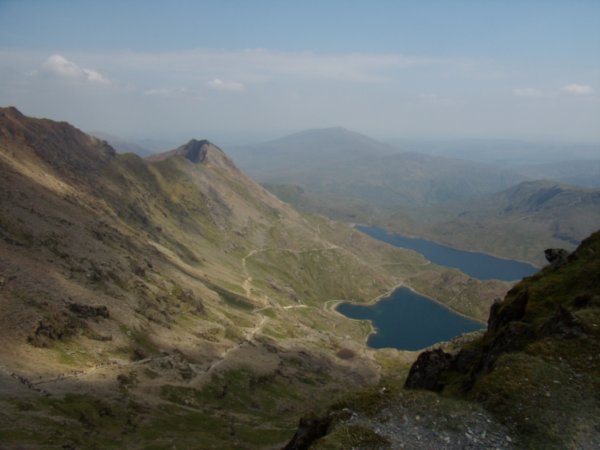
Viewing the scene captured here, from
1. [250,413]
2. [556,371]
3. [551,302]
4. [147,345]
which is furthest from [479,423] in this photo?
[147,345]

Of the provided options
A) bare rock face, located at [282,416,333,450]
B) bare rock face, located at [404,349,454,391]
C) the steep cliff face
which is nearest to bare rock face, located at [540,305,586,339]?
the steep cliff face

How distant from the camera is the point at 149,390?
409 feet

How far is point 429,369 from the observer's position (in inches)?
2847

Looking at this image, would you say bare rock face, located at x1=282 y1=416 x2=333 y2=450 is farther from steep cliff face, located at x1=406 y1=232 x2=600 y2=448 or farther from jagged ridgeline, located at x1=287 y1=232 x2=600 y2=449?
steep cliff face, located at x1=406 y1=232 x2=600 y2=448

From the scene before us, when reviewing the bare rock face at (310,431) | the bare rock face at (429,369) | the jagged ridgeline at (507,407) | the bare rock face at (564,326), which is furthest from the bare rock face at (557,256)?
the bare rock face at (310,431)

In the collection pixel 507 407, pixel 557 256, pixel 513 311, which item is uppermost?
pixel 557 256

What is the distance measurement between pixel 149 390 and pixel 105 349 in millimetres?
20850

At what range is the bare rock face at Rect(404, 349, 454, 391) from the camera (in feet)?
233

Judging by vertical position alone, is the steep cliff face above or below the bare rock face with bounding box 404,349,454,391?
above

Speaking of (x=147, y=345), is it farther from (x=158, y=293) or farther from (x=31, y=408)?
A: (x=31, y=408)

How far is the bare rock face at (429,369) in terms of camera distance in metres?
70.9

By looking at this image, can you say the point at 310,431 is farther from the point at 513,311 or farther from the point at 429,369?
the point at 513,311

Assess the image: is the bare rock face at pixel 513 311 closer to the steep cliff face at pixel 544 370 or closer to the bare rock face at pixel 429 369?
the steep cliff face at pixel 544 370

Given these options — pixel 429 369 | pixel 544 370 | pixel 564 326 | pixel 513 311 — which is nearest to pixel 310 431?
pixel 544 370
